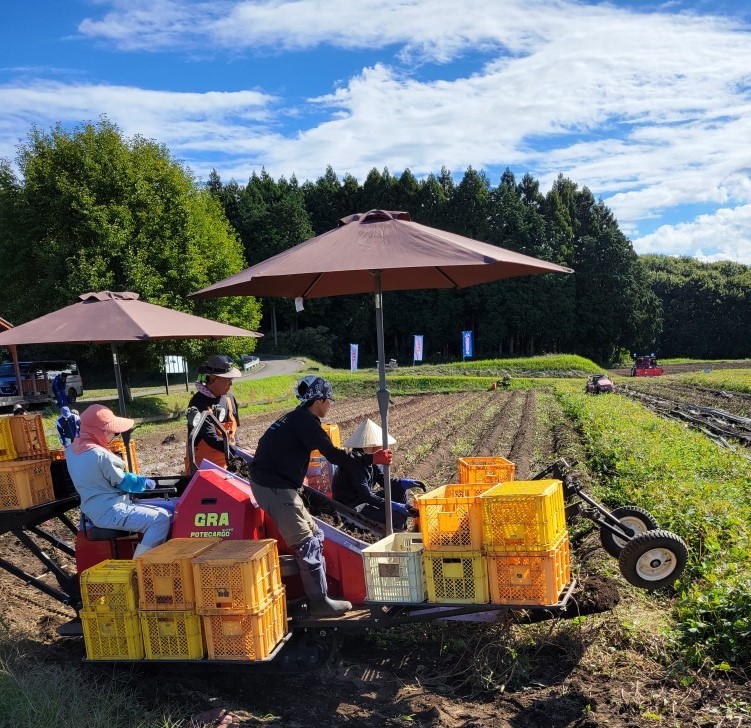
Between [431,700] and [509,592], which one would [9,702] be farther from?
[509,592]

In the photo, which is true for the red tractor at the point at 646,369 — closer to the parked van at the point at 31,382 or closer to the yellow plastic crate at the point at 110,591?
the parked van at the point at 31,382

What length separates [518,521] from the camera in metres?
3.92

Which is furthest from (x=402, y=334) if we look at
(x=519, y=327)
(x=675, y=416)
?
(x=675, y=416)

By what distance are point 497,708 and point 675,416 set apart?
1750 cm

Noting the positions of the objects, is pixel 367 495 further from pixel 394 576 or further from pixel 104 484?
pixel 104 484

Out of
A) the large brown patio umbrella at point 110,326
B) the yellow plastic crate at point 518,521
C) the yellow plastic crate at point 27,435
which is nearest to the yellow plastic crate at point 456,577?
the yellow plastic crate at point 518,521

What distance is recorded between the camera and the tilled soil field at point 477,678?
3.89 meters

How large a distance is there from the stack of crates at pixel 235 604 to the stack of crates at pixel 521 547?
1.43m

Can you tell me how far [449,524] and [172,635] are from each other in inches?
74.9

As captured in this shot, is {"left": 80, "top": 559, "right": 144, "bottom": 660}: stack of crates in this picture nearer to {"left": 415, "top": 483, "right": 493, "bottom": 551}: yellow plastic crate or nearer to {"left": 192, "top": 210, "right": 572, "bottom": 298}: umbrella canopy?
{"left": 415, "top": 483, "right": 493, "bottom": 551}: yellow plastic crate

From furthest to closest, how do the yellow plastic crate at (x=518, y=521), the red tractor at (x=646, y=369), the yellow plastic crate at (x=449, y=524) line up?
the red tractor at (x=646, y=369), the yellow plastic crate at (x=449, y=524), the yellow plastic crate at (x=518, y=521)

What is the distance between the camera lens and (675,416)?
63.7 ft

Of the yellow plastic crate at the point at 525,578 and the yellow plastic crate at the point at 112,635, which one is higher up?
the yellow plastic crate at the point at 525,578

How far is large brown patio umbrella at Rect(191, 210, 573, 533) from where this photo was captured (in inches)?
157
